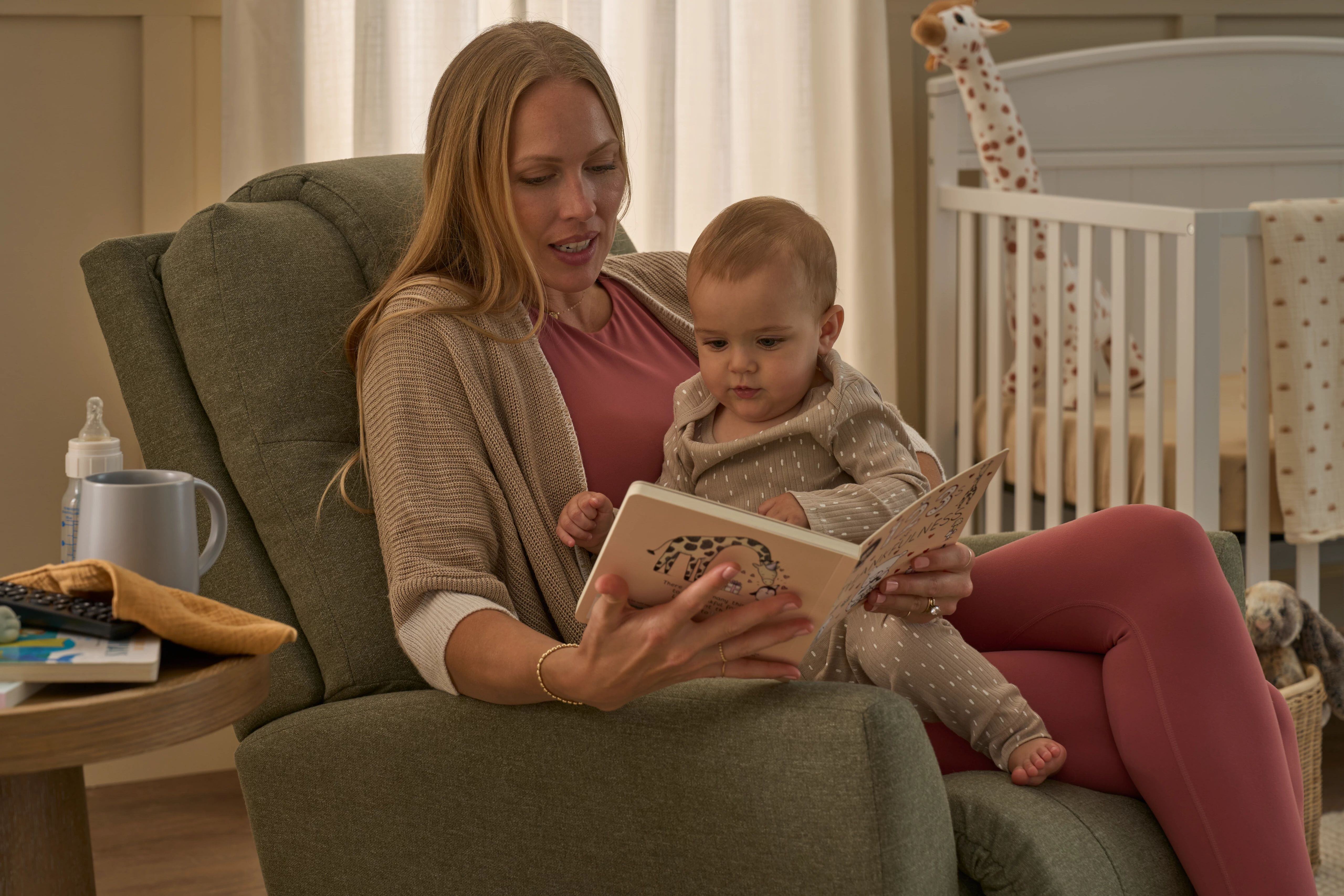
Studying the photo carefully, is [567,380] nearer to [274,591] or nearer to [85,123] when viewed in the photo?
[274,591]

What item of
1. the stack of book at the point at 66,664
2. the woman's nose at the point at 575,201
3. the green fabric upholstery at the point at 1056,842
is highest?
the woman's nose at the point at 575,201

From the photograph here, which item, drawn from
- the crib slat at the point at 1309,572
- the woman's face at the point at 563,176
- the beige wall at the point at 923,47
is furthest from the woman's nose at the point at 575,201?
the beige wall at the point at 923,47

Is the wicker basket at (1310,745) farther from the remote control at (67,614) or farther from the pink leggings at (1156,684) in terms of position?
the remote control at (67,614)

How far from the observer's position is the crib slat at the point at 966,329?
8.21ft

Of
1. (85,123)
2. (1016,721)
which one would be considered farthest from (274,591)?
(85,123)

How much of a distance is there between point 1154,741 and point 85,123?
1.90m

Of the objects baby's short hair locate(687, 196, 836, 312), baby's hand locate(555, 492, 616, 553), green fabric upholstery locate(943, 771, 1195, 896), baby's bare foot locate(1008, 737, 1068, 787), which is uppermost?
baby's short hair locate(687, 196, 836, 312)

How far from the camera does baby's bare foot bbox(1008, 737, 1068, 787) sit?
3.59 feet

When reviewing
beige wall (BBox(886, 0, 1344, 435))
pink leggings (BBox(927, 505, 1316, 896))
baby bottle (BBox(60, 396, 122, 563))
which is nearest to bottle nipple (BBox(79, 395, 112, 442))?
baby bottle (BBox(60, 396, 122, 563))

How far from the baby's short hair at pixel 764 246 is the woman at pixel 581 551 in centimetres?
15

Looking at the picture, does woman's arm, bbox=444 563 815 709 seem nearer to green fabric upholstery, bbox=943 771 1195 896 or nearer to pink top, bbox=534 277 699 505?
green fabric upholstery, bbox=943 771 1195 896

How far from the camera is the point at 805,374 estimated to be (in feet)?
4.04

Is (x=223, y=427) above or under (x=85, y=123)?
under

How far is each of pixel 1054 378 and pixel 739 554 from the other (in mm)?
1547
